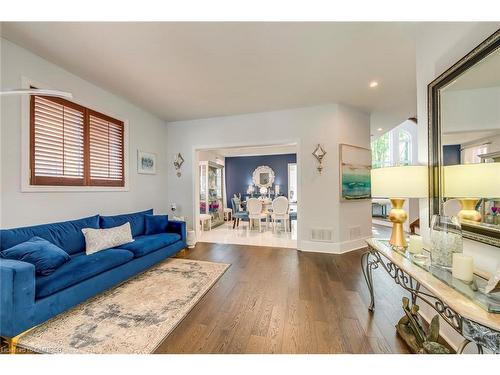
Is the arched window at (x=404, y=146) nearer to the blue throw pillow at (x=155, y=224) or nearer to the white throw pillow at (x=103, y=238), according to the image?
the blue throw pillow at (x=155, y=224)

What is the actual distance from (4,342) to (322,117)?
4768 millimetres

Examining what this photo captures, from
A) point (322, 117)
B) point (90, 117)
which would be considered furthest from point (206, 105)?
point (322, 117)

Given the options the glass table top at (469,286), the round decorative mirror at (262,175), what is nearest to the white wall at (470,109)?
the glass table top at (469,286)

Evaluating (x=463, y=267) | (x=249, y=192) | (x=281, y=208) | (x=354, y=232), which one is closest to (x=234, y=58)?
(x=463, y=267)

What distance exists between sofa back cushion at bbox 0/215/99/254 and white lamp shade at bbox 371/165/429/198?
3398 mm

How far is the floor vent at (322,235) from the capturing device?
3791 millimetres

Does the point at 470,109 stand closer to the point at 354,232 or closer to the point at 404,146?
the point at 354,232

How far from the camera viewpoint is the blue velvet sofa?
1488 mm

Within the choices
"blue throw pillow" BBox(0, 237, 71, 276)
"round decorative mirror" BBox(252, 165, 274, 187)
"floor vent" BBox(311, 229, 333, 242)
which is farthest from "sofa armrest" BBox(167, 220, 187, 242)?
"round decorative mirror" BBox(252, 165, 274, 187)

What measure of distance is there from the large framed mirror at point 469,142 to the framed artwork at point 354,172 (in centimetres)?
213

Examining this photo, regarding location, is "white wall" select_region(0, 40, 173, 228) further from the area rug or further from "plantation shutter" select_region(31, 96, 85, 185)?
the area rug

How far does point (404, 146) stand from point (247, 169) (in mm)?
5611

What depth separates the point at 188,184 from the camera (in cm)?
458
